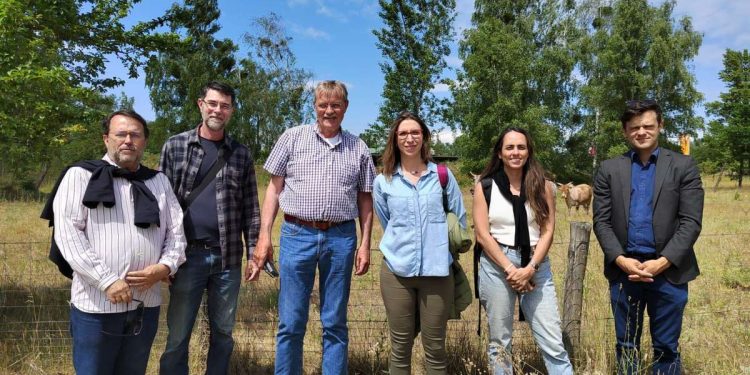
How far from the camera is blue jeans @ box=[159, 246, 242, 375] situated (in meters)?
3.04

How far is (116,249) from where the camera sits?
100 inches

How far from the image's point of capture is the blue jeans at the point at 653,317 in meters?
3.01

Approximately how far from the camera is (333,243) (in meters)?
3.13

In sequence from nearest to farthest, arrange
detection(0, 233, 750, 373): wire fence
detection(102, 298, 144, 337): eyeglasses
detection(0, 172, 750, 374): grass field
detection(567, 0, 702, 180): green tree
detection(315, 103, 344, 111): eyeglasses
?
detection(102, 298, 144, 337): eyeglasses
detection(315, 103, 344, 111): eyeglasses
detection(0, 172, 750, 374): grass field
detection(0, 233, 750, 373): wire fence
detection(567, 0, 702, 180): green tree

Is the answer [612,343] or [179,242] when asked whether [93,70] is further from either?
Answer: [612,343]

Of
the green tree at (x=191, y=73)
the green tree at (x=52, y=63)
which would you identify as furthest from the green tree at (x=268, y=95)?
the green tree at (x=52, y=63)

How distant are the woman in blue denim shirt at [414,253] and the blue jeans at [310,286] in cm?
29

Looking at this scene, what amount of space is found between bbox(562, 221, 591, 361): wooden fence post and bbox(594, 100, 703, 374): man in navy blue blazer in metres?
0.43

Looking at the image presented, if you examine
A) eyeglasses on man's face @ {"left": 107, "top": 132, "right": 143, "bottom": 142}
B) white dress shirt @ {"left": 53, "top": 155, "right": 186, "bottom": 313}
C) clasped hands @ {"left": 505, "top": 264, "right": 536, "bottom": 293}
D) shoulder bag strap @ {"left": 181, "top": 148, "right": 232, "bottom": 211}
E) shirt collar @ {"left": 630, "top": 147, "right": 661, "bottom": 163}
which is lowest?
clasped hands @ {"left": 505, "top": 264, "right": 536, "bottom": 293}

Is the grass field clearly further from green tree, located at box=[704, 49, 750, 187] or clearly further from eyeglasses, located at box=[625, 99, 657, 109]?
green tree, located at box=[704, 49, 750, 187]

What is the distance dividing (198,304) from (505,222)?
6.78 feet

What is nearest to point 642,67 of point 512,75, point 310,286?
point 512,75

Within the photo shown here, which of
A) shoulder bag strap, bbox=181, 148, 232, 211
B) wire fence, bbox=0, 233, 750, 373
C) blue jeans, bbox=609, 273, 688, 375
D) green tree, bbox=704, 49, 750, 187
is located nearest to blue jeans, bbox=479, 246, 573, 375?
wire fence, bbox=0, 233, 750, 373

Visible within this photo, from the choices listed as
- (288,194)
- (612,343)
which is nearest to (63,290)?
(288,194)
